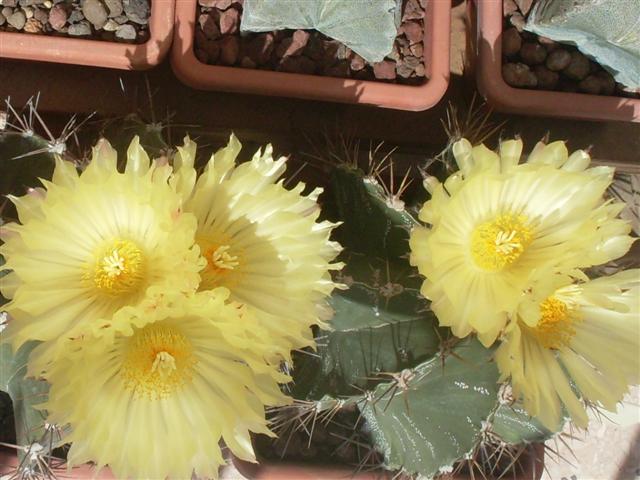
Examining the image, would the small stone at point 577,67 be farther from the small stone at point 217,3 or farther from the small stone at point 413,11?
the small stone at point 217,3

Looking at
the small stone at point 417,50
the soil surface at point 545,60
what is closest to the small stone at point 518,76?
the soil surface at point 545,60

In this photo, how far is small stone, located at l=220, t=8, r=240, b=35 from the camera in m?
1.04

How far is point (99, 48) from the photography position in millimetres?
970

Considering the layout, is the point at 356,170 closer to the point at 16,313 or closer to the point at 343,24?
the point at 343,24

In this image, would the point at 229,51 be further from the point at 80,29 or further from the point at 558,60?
the point at 558,60

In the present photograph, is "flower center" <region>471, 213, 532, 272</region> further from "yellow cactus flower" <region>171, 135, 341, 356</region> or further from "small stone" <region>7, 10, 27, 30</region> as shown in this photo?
"small stone" <region>7, 10, 27, 30</region>

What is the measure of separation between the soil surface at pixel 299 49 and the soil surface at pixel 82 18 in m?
0.08

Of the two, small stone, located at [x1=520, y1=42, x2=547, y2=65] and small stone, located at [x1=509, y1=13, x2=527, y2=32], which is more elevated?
small stone, located at [x1=509, y1=13, x2=527, y2=32]

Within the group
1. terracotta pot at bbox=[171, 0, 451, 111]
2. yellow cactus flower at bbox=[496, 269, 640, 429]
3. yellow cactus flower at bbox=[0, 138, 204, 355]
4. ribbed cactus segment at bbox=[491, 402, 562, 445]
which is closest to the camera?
yellow cactus flower at bbox=[0, 138, 204, 355]

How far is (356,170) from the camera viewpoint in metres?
0.86

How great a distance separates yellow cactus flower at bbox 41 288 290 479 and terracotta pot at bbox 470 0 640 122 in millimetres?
539

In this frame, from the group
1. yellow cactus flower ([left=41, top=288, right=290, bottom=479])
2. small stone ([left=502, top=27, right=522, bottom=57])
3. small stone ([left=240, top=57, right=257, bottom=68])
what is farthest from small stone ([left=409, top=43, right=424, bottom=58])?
yellow cactus flower ([left=41, top=288, right=290, bottom=479])

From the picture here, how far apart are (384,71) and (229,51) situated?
21cm

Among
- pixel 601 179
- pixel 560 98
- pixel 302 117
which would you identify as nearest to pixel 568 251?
pixel 601 179
